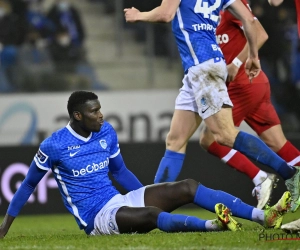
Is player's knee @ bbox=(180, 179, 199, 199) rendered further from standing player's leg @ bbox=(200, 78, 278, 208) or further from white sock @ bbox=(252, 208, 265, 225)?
standing player's leg @ bbox=(200, 78, 278, 208)

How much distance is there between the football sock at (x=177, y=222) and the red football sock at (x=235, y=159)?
2111 mm

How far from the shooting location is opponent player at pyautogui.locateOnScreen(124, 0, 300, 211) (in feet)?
21.0

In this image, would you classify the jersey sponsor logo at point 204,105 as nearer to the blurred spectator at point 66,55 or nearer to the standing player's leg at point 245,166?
the standing player's leg at point 245,166

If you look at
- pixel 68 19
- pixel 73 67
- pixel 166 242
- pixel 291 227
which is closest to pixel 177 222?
pixel 166 242

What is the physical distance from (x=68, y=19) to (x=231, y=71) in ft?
22.1

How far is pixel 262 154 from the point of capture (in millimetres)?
6418

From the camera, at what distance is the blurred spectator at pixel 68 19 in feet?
43.8

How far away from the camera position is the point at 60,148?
596 centimetres

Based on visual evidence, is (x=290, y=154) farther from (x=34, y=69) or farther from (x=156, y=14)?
(x=34, y=69)

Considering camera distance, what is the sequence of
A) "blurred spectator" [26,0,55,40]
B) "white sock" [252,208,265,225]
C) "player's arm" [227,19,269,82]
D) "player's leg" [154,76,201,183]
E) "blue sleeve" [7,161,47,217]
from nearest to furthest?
"white sock" [252,208,265,225] < "blue sleeve" [7,161,47,217] < "player's leg" [154,76,201,183] < "player's arm" [227,19,269,82] < "blurred spectator" [26,0,55,40]

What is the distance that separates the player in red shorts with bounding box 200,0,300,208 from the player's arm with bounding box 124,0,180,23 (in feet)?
4.65

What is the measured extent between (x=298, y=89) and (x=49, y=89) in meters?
4.15

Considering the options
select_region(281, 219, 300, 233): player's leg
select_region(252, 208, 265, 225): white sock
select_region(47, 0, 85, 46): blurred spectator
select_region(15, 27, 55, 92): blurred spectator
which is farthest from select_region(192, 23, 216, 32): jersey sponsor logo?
select_region(47, 0, 85, 46): blurred spectator

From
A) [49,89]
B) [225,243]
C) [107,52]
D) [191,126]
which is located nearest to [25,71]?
[49,89]
